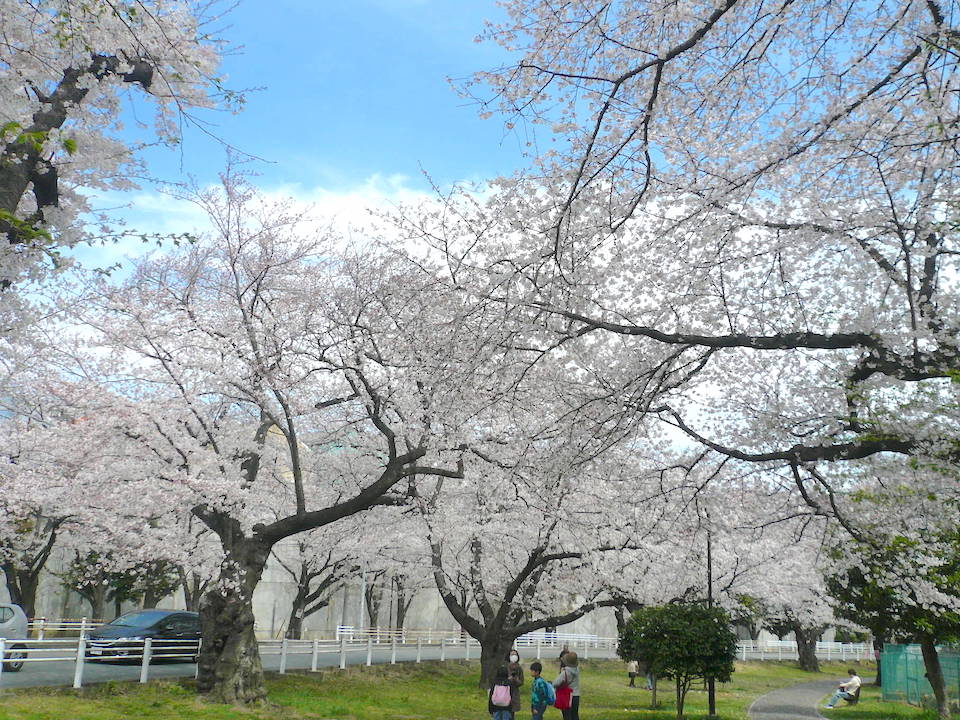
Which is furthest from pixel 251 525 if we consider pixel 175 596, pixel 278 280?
pixel 175 596

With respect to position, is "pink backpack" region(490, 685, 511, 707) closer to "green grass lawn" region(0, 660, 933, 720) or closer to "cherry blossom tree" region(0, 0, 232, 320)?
"green grass lawn" region(0, 660, 933, 720)

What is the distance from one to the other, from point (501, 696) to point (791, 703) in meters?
16.6

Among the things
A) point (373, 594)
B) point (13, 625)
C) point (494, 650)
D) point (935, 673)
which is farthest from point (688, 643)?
point (373, 594)

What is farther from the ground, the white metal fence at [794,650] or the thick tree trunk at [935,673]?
the thick tree trunk at [935,673]

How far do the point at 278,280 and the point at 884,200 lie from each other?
1109cm

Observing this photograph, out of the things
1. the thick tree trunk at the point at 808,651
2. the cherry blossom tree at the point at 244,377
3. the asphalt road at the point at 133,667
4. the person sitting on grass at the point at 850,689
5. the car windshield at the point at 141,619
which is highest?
the cherry blossom tree at the point at 244,377

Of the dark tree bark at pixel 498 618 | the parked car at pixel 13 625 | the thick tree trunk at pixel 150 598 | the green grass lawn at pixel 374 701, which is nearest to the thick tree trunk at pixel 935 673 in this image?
the green grass lawn at pixel 374 701

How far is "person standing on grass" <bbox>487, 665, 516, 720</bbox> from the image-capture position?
1061 centimetres

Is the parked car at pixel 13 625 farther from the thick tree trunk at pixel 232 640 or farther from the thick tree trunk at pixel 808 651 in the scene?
the thick tree trunk at pixel 808 651

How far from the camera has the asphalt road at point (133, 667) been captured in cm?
1380

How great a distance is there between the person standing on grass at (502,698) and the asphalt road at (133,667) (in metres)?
7.59

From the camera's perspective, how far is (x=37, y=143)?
4.31 metres

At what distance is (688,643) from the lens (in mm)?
15258

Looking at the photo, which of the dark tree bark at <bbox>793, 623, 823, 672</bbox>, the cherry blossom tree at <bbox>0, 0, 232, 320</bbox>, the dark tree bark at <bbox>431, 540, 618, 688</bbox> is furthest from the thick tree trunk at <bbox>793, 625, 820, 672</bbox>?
the cherry blossom tree at <bbox>0, 0, 232, 320</bbox>
